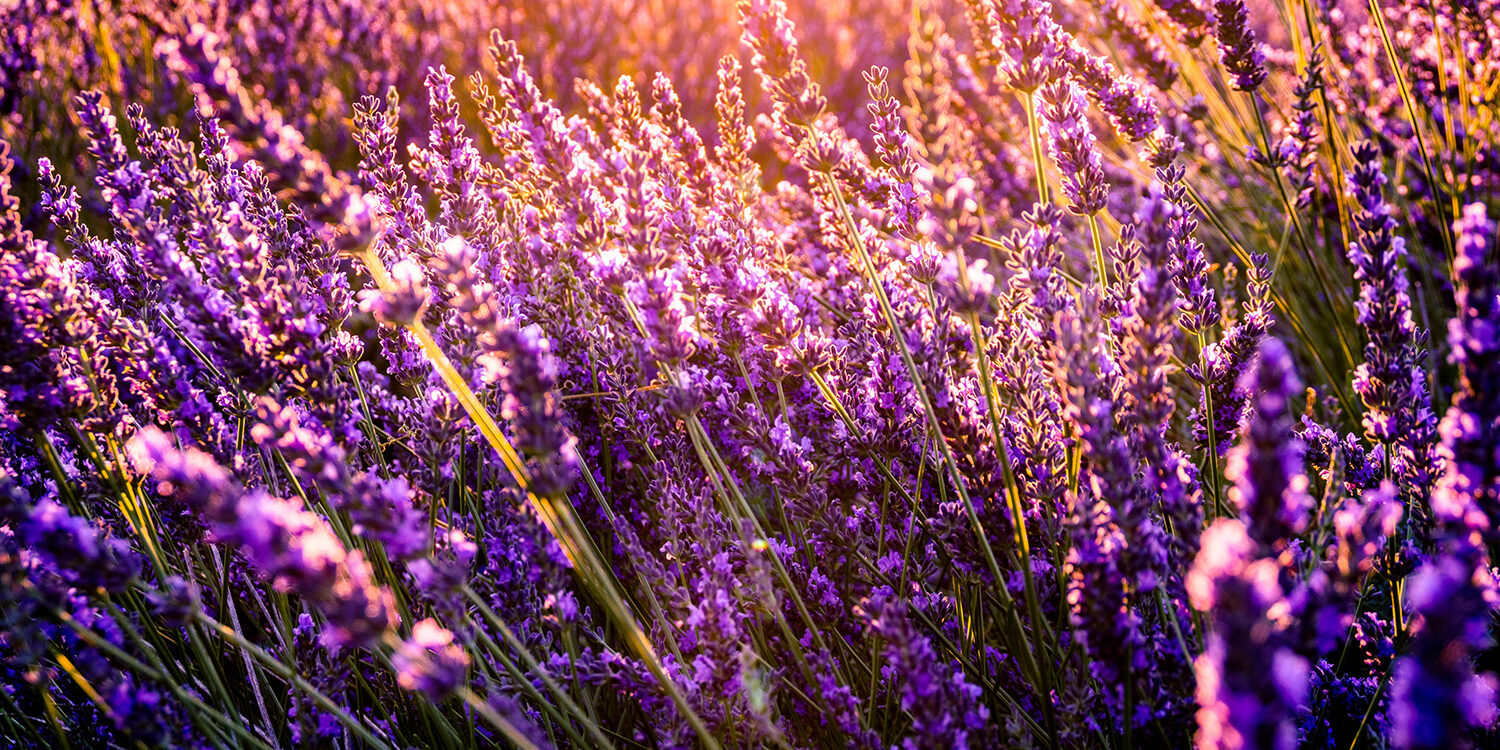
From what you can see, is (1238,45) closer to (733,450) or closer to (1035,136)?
(1035,136)

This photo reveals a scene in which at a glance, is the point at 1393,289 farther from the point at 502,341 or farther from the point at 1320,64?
the point at 502,341

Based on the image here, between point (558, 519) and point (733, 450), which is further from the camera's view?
point (733, 450)

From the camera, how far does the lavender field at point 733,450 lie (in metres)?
0.94

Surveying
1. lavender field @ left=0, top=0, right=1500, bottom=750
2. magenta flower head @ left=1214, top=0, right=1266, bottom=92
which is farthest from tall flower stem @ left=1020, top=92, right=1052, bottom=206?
magenta flower head @ left=1214, top=0, right=1266, bottom=92

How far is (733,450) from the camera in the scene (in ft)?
5.79

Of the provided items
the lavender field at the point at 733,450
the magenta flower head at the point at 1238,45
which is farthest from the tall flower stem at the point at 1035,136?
the magenta flower head at the point at 1238,45

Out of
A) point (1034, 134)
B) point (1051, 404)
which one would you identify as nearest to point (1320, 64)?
point (1034, 134)

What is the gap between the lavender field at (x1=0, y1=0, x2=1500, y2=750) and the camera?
3.07ft

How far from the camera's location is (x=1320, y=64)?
1813mm

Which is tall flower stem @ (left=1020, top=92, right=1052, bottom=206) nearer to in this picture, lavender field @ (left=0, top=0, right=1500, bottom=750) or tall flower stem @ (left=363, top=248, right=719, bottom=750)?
lavender field @ (left=0, top=0, right=1500, bottom=750)

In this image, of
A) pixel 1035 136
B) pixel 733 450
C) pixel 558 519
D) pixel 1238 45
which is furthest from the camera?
pixel 1238 45

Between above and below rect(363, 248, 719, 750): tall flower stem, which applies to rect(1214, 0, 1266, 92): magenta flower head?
above

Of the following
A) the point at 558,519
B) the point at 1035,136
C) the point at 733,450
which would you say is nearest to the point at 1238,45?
the point at 1035,136

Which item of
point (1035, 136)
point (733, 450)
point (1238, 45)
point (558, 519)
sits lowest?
point (558, 519)
